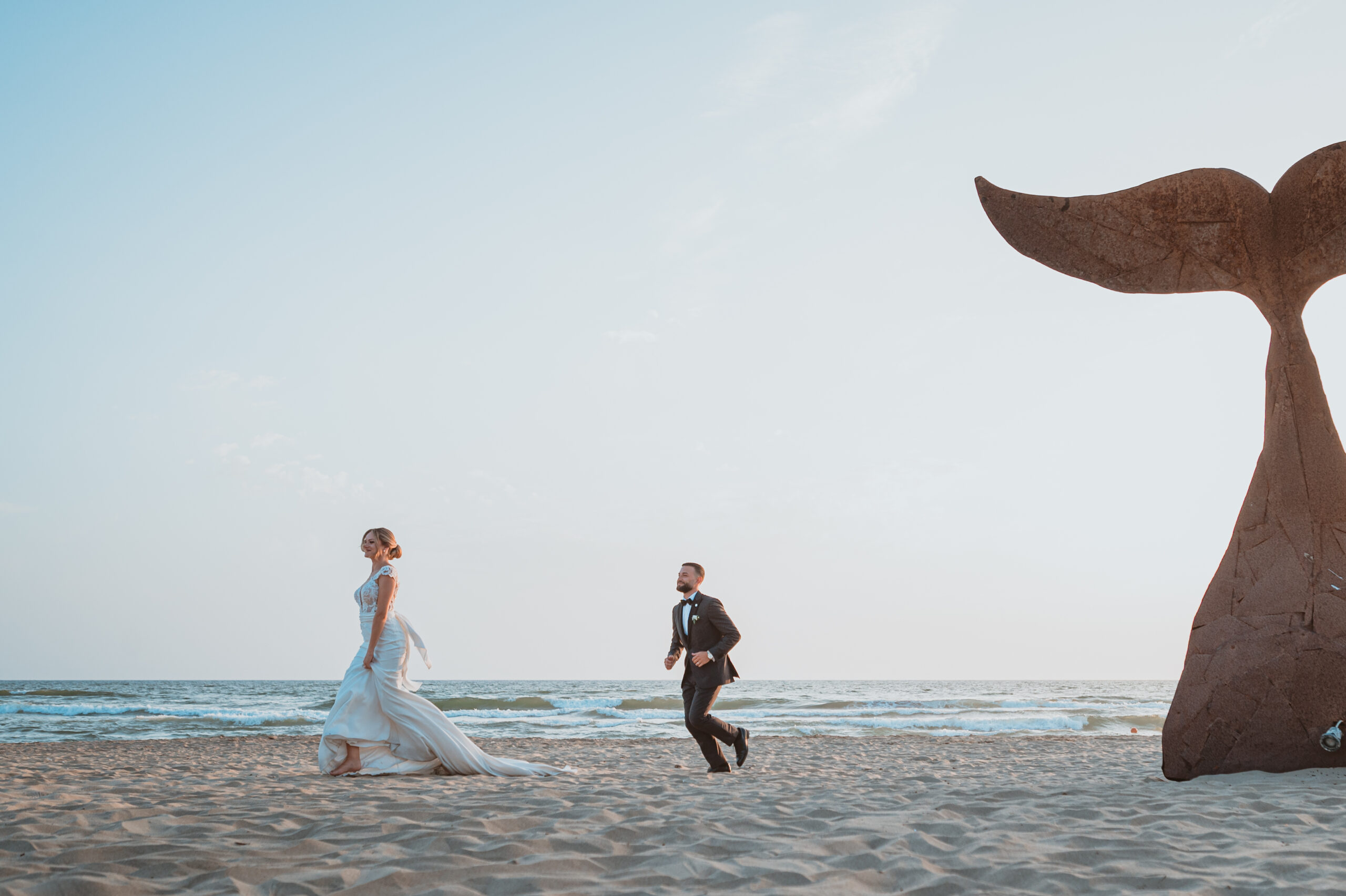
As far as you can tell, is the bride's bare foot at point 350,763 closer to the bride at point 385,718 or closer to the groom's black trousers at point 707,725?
the bride at point 385,718

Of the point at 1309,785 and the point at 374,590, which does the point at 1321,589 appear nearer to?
the point at 1309,785

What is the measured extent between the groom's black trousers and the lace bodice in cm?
250

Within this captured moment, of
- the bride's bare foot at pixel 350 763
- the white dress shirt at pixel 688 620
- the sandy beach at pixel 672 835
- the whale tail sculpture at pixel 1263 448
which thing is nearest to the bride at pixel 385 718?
the bride's bare foot at pixel 350 763

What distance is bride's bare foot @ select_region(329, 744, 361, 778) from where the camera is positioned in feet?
20.6

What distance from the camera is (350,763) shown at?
630 cm

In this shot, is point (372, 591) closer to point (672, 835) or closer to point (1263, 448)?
point (672, 835)

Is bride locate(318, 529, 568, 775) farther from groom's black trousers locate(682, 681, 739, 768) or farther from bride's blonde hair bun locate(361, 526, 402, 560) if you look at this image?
groom's black trousers locate(682, 681, 739, 768)

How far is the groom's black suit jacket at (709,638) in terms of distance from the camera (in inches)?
278

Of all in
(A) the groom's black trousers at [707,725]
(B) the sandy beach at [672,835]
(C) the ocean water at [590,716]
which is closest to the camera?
(B) the sandy beach at [672,835]

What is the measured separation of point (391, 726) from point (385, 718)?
72 millimetres

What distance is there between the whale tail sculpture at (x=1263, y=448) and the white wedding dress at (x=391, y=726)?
473 centimetres

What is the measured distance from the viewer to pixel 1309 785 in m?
5.00

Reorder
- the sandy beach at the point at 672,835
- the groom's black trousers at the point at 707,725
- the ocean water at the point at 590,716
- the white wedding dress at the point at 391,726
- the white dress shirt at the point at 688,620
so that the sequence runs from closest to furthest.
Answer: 1. the sandy beach at the point at 672,835
2. the white wedding dress at the point at 391,726
3. the groom's black trousers at the point at 707,725
4. the white dress shirt at the point at 688,620
5. the ocean water at the point at 590,716

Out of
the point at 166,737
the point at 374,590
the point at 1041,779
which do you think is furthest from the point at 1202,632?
the point at 166,737
